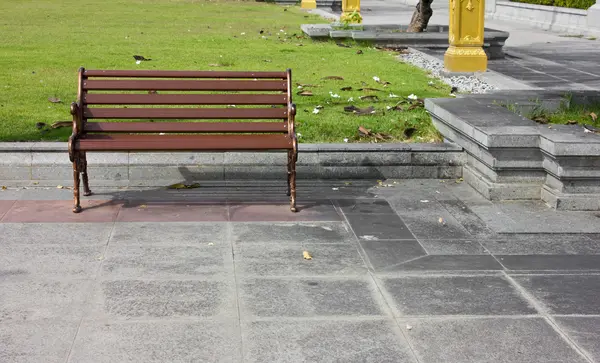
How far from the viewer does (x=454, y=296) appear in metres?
5.25

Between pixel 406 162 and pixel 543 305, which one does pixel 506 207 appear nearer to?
pixel 406 162

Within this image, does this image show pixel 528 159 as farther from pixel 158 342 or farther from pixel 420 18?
pixel 420 18

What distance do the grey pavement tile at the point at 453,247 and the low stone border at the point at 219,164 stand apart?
181 cm

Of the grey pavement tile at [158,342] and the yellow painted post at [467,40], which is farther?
the yellow painted post at [467,40]

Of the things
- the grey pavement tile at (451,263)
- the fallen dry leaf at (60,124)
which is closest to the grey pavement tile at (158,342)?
the grey pavement tile at (451,263)

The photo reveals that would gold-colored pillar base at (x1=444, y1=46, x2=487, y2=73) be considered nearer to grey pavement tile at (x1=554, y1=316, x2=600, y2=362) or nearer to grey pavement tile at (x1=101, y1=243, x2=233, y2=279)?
grey pavement tile at (x1=101, y1=243, x2=233, y2=279)

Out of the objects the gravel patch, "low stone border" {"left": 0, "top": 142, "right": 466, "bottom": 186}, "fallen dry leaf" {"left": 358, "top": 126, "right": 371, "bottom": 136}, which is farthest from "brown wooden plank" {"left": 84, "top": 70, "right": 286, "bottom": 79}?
the gravel patch

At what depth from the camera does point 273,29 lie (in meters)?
21.4

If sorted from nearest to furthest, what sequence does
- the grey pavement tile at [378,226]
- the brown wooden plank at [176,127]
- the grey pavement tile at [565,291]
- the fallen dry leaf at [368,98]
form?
1. the grey pavement tile at [565,291]
2. the grey pavement tile at [378,226]
3. the brown wooden plank at [176,127]
4. the fallen dry leaf at [368,98]

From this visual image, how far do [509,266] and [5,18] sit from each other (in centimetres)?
1970

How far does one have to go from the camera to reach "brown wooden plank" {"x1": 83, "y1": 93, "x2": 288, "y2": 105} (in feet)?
24.2

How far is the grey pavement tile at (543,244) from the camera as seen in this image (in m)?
6.14

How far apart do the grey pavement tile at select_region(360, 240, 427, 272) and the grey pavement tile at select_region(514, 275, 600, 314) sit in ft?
2.46

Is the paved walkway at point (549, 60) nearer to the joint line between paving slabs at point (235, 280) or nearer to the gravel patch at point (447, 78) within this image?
the gravel patch at point (447, 78)
